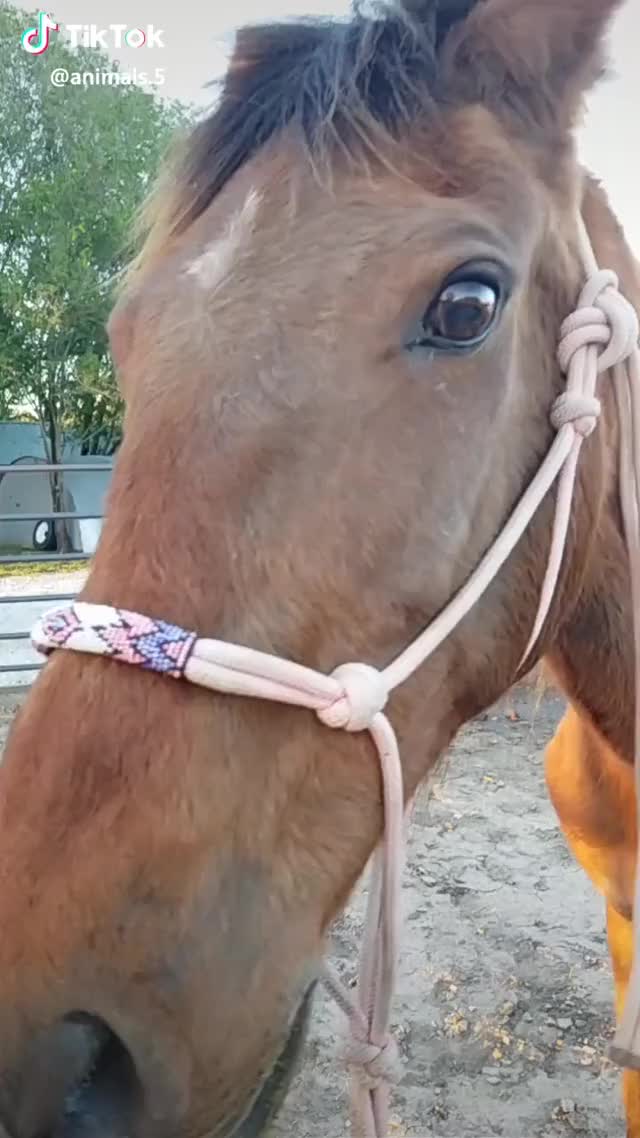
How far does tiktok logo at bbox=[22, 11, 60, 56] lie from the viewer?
1005cm

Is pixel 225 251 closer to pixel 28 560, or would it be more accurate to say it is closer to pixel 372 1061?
pixel 372 1061

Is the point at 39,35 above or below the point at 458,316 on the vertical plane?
above

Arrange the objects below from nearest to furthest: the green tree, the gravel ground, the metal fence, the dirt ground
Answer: the dirt ground < the metal fence < the gravel ground < the green tree

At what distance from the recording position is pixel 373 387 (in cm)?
109

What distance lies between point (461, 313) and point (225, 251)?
0.92 feet

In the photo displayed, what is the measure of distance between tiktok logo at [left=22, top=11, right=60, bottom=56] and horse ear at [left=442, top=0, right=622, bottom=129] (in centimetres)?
1011

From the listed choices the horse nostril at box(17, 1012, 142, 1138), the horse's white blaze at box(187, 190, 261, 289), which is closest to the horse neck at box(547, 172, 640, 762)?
the horse's white blaze at box(187, 190, 261, 289)

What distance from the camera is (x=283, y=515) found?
1.05 metres

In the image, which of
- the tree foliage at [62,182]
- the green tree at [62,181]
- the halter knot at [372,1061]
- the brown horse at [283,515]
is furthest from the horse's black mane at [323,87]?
the tree foliage at [62,182]

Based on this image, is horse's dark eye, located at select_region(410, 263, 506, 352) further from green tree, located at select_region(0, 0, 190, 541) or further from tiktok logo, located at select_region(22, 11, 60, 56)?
green tree, located at select_region(0, 0, 190, 541)

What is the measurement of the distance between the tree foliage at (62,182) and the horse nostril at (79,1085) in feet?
39.0

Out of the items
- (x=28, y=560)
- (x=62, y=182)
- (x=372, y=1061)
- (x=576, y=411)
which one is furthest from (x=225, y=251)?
(x=62, y=182)

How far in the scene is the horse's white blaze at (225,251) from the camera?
113 cm

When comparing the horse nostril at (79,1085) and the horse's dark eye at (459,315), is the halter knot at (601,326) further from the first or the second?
the horse nostril at (79,1085)
